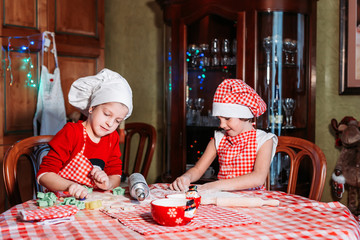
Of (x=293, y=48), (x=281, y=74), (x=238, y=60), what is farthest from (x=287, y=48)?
(x=238, y=60)

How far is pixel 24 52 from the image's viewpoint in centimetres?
310

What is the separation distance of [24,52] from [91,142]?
1.52m

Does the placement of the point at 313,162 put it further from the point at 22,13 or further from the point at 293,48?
the point at 22,13

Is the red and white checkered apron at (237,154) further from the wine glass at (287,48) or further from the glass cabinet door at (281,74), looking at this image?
the wine glass at (287,48)

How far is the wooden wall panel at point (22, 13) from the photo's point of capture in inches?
117

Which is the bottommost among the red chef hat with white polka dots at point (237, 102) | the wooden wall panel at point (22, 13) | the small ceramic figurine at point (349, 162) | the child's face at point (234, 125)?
the small ceramic figurine at point (349, 162)

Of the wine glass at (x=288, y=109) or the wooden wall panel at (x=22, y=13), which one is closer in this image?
the wine glass at (x=288, y=109)

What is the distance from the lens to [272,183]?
278 cm

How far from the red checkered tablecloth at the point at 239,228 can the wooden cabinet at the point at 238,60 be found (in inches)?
59.1

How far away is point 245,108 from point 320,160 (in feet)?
1.40

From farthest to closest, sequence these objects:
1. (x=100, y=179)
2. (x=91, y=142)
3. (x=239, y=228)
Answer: (x=91, y=142), (x=100, y=179), (x=239, y=228)

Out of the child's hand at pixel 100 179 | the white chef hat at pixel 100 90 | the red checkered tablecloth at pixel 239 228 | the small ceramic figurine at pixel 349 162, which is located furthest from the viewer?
the small ceramic figurine at pixel 349 162

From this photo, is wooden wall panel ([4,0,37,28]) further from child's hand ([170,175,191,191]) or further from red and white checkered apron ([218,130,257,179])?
child's hand ([170,175,191,191])

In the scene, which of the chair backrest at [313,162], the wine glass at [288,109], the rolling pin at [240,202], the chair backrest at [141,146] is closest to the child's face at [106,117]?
the rolling pin at [240,202]
